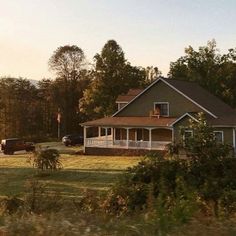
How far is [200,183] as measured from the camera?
17797 mm

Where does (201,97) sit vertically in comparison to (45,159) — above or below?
above

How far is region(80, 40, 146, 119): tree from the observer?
64438 millimetres

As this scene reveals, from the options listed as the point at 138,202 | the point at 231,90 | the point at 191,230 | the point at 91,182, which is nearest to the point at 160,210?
the point at 191,230

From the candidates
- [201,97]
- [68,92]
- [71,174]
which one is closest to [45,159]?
[71,174]

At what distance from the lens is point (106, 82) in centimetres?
6506

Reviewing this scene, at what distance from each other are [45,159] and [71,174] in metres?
2.01

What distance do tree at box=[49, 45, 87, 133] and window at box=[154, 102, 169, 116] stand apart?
30005 millimetres

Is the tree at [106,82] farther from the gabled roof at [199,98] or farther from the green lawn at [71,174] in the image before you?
the green lawn at [71,174]

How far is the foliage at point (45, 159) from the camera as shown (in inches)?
Answer: 1340

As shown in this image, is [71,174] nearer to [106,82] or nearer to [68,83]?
[106,82]

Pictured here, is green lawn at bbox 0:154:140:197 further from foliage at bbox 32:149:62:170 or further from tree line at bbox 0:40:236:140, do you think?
tree line at bbox 0:40:236:140

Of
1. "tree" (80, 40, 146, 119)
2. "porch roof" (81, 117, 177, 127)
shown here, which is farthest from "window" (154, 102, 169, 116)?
"tree" (80, 40, 146, 119)

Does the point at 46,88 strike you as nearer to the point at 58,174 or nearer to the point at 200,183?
the point at 58,174

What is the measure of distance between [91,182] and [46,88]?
52.5 meters
